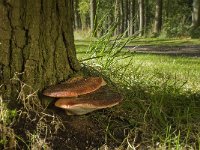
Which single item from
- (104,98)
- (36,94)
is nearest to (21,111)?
(36,94)

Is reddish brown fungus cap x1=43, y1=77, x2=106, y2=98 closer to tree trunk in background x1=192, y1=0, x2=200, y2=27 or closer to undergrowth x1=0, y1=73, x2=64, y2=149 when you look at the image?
undergrowth x1=0, y1=73, x2=64, y2=149

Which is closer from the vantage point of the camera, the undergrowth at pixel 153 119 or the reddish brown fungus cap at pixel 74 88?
the reddish brown fungus cap at pixel 74 88

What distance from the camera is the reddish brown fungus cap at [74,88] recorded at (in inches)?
Answer: 89.0

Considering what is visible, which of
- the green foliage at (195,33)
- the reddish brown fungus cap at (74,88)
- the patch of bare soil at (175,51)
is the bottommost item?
the patch of bare soil at (175,51)

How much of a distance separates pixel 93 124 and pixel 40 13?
79 centimetres

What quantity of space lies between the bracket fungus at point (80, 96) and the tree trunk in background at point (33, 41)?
0.44 ft

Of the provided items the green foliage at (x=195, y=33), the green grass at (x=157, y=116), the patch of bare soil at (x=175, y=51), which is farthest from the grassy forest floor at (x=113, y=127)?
the green foliage at (x=195, y=33)

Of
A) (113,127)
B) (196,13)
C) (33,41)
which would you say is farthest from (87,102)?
(196,13)

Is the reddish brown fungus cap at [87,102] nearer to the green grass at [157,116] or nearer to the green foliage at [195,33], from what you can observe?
the green grass at [157,116]

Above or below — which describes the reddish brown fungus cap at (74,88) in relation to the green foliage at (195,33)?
above

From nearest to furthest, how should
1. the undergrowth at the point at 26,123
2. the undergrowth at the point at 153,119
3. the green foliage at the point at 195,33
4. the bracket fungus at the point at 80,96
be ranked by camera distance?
1. the undergrowth at the point at 26,123
2. the bracket fungus at the point at 80,96
3. the undergrowth at the point at 153,119
4. the green foliage at the point at 195,33

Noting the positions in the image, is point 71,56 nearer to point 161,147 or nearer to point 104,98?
point 104,98

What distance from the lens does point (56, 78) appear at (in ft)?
8.36

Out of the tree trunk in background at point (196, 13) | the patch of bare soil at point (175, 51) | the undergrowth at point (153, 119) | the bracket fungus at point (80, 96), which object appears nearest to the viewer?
the bracket fungus at point (80, 96)
